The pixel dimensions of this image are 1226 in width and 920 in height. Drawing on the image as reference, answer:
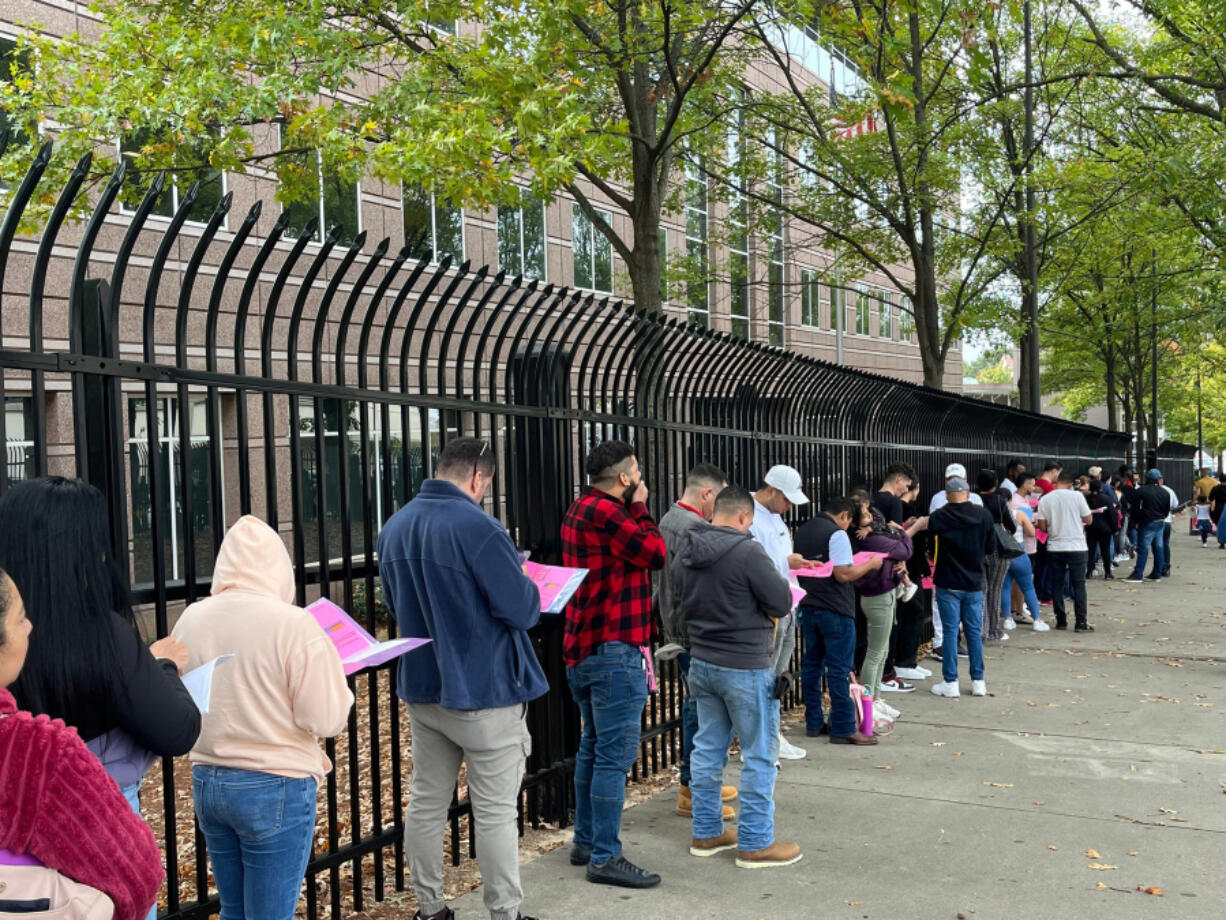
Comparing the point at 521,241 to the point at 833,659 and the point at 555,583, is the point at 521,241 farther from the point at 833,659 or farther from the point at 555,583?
the point at 555,583

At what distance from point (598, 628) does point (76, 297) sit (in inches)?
106

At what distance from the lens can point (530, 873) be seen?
5.59 meters

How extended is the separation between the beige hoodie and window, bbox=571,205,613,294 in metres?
20.4

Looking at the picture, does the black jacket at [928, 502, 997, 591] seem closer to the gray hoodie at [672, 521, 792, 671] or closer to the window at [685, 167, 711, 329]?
the gray hoodie at [672, 521, 792, 671]

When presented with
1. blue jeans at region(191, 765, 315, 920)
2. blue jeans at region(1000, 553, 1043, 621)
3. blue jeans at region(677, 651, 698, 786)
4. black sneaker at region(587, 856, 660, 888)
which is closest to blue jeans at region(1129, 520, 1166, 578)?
blue jeans at region(1000, 553, 1043, 621)

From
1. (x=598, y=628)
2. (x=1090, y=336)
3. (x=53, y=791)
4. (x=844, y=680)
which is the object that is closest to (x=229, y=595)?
(x=53, y=791)

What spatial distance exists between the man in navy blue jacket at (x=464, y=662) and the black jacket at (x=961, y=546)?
631cm

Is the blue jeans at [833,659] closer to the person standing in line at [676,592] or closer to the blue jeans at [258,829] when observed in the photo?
the person standing in line at [676,592]

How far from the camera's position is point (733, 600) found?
225 inches

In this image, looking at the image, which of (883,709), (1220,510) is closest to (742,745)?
(883,709)

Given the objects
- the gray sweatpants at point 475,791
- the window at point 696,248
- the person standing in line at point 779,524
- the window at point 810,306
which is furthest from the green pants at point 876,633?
the window at point 810,306

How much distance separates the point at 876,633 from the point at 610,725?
391 centimetres

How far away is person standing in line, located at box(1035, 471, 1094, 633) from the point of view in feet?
45.8

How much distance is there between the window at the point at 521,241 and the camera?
21547 millimetres
